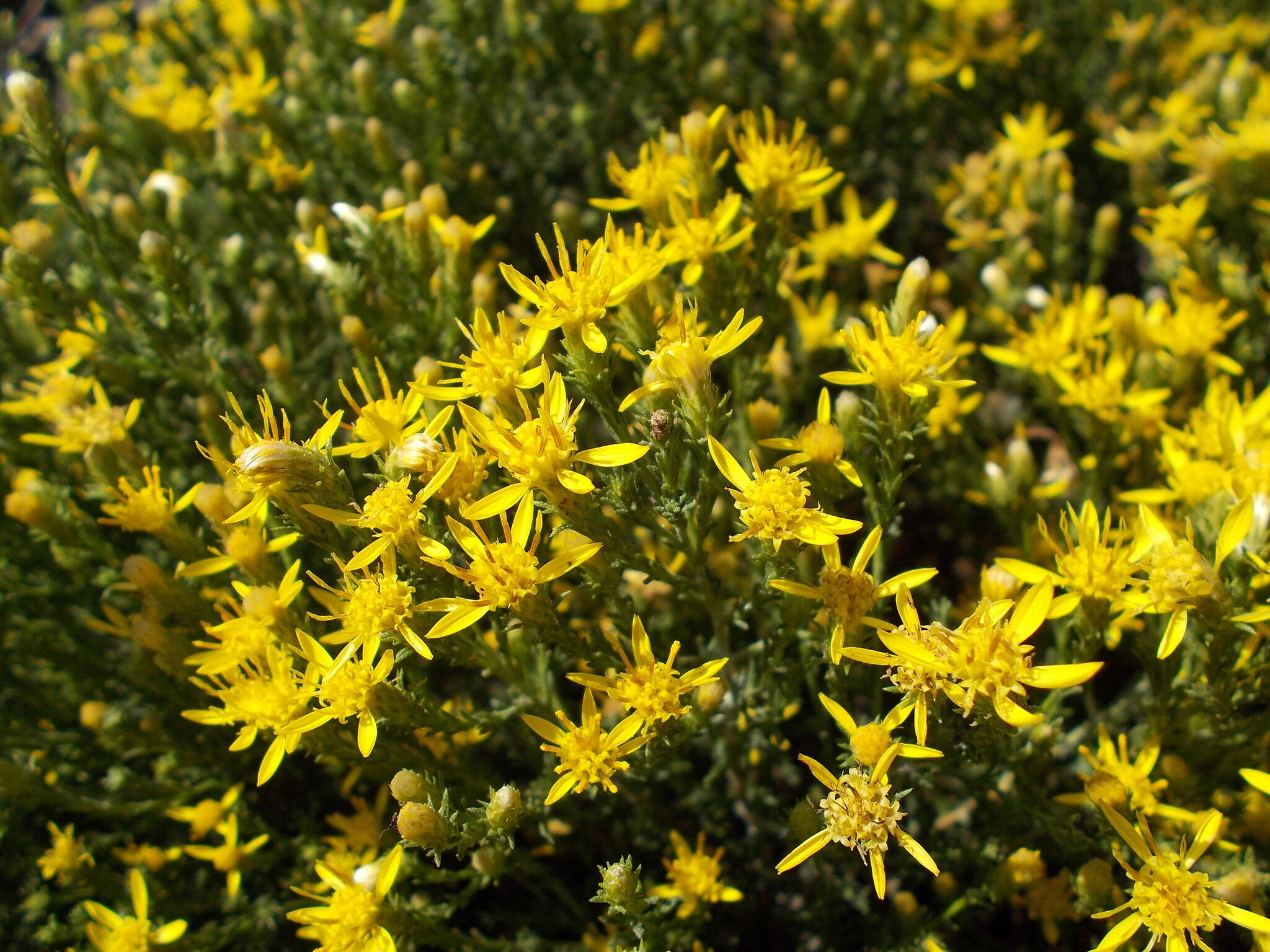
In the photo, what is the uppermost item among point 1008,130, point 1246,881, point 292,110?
point 292,110

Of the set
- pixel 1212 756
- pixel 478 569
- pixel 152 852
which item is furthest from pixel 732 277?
pixel 152 852

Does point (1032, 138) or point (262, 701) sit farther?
point (1032, 138)

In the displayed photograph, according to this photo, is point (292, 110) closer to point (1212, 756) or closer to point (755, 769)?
point (755, 769)

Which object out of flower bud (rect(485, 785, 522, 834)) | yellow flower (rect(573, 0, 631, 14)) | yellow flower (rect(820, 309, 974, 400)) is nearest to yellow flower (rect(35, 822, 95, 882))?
flower bud (rect(485, 785, 522, 834))

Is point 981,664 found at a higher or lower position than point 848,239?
lower

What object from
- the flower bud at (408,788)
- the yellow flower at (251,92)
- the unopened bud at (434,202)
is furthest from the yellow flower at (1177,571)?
the yellow flower at (251,92)

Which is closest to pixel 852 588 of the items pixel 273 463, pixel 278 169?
pixel 273 463

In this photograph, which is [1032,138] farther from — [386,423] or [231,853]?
[231,853]
